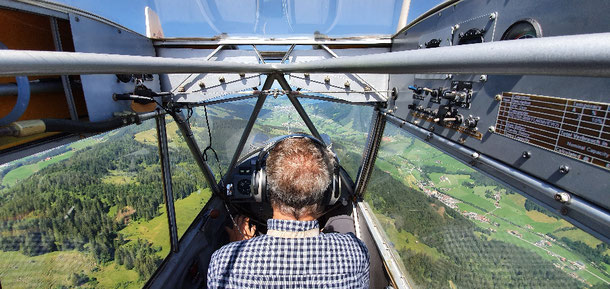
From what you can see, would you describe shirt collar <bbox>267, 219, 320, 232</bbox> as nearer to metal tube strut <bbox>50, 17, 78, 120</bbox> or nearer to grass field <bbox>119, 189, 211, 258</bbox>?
metal tube strut <bbox>50, 17, 78, 120</bbox>

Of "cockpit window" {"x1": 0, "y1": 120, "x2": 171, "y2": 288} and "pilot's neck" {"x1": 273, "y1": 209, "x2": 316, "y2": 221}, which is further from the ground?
"pilot's neck" {"x1": 273, "y1": 209, "x2": 316, "y2": 221}

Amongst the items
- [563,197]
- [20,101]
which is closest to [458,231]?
[563,197]

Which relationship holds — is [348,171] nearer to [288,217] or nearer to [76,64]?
[288,217]

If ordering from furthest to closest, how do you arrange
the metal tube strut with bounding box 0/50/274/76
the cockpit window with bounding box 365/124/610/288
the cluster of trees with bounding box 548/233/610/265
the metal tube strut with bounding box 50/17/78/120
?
the cockpit window with bounding box 365/124/610/288 → the cluster of trees with bounding box 548/233/610/265 → the metal tube strut with bounding box 50/17/78/120 → the metal tube strut with bounding box 0/50/274/76

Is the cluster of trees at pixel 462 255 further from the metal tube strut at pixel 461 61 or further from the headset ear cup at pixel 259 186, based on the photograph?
the metal tube strut at pixel 461 61

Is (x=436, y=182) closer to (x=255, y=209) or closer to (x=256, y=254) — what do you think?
(x=255, y=209)

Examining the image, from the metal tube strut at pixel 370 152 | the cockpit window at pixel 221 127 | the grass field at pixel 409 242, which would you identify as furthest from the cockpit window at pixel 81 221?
the metal tube strut at pixel 370 152

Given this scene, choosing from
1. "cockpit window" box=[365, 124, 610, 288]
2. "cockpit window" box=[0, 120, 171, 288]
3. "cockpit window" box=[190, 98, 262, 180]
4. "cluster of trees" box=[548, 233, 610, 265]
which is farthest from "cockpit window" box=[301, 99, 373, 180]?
"cockpit window" box=[0, 120, 171, 288]
